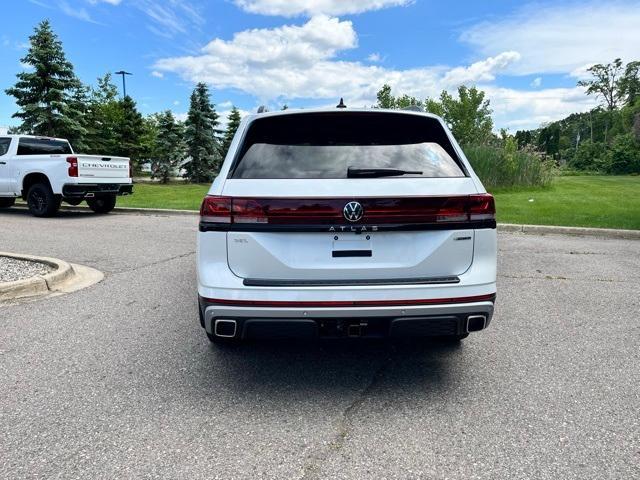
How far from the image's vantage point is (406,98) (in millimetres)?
39906

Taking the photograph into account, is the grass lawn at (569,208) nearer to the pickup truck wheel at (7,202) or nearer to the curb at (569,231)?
the curb at (569,231)

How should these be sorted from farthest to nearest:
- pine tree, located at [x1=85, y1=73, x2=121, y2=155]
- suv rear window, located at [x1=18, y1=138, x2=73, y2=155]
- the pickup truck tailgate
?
pine tree, located at [x1=85, y1=73, x2=121, y2=155], suv rear window, located at [x1=18, y1=138, x2=73, y2=155], the pickup truck tailgate

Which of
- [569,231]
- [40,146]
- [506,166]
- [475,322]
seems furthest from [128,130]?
[475,322]

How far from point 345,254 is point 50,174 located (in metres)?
11.5

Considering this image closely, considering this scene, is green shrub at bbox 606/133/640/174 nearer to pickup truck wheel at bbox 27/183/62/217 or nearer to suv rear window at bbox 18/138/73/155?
suv rear window at bbox 18/138/73/155

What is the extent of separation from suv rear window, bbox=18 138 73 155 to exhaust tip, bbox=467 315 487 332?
1316cm

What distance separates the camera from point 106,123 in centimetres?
3453

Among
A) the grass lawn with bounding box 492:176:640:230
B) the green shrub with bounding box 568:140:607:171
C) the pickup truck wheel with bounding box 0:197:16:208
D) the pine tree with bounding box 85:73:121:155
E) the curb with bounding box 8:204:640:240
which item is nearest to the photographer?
the curb with bounding box 8:204:640:240

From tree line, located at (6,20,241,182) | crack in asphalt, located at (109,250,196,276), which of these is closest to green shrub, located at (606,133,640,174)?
tree line, located at (6,20,241,182)

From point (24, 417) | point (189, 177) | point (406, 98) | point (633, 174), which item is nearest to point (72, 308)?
point (24, 417)

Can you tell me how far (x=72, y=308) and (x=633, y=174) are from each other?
44.1 metres

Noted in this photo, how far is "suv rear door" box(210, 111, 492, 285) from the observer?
2949 mm

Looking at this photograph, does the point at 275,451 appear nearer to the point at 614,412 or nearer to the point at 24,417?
the point at 24,417

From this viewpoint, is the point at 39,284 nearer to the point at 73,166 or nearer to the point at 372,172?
the point at 372,172
